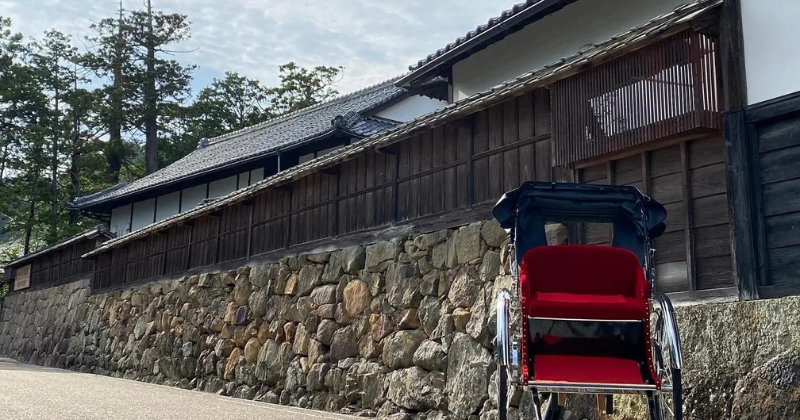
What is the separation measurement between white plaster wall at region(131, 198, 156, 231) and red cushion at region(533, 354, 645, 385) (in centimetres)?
2010

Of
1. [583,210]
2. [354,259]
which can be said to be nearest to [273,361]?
[354,259]

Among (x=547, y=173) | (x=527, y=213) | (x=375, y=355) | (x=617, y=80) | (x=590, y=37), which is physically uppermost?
(x=590, y=37)

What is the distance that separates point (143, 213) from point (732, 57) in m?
20.7

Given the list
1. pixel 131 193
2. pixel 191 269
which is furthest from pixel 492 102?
pixel 131 193

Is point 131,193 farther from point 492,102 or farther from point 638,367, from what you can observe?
point 638,367

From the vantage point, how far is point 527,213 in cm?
562

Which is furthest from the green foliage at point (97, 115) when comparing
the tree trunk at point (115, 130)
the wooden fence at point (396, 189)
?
the wooden fence at point (396, 189)

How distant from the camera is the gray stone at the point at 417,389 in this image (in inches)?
347

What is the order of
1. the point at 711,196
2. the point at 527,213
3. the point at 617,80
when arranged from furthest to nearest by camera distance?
the point at 617,80, the point at 711,196, the point at 527,213

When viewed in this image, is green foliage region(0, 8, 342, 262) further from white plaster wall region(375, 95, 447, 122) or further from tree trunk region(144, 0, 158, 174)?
white plaster wall region(375, 95, 447, 122)

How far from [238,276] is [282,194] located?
2.12m

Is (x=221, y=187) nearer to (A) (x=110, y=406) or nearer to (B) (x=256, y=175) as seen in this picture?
(B) (x=256, y=175)

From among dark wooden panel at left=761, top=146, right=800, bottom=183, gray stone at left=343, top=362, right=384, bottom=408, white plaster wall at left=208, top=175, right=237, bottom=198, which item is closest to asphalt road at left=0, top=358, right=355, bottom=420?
gray stone at left=343, top=362, right=384, bottom=408

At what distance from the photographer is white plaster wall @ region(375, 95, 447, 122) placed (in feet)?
60.5
